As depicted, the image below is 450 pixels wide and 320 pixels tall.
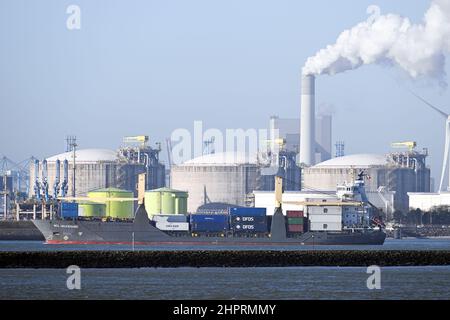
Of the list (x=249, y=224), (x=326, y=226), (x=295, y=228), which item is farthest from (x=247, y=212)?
(x=326, y=226)

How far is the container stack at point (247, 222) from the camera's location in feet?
497

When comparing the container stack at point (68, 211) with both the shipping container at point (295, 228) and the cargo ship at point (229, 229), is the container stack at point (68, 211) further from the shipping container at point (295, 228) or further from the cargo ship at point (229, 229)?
the shipping container at point (295, 228)

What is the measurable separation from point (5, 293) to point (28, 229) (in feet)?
402

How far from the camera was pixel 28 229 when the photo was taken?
187375 millimetres

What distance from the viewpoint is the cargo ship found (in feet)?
494

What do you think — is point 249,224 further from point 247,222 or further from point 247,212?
point 247,212

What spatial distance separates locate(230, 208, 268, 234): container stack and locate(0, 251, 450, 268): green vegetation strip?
63502 mm

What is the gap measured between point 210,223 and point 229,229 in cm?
246

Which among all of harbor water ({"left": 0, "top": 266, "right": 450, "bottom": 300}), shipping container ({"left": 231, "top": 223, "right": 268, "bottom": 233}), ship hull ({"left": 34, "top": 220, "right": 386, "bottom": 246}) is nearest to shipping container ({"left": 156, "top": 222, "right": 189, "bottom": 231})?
ship hull ({"left": 34, "top": 220, "right": 386, "bottom": 246})

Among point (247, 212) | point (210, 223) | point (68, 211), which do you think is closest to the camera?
point (210, 223)

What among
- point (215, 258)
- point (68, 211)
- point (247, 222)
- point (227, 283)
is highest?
point (215, 258)

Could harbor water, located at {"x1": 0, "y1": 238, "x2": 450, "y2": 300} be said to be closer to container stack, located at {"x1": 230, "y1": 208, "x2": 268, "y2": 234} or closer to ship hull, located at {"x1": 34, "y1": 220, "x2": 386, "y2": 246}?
ship hull, located at {"x1": 34, "y1": 220, "x2": 386, "y2": 246}

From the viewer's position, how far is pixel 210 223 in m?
152
